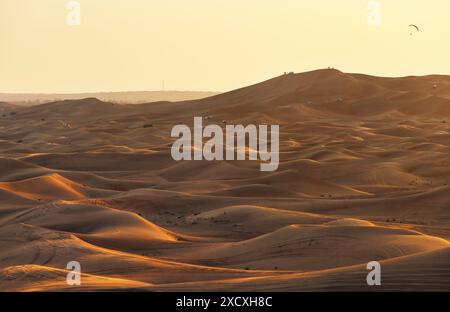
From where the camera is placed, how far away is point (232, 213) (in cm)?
1518

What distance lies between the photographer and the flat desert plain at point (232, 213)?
8734 mm

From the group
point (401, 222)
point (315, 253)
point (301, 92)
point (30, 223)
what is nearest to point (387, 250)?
point (315, 253)

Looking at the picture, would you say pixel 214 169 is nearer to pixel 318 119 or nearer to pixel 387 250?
pixel 387 250

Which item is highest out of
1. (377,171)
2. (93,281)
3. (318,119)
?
(318,119)

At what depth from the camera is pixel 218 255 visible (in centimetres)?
1134

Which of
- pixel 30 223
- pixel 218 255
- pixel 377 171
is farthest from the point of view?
pixel 377 171

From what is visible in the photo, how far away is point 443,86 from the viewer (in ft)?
185

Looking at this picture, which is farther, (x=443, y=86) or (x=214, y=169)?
(x=443, y=86)

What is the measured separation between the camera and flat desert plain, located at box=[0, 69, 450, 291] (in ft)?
28.7

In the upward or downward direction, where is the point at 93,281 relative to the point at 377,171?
downward

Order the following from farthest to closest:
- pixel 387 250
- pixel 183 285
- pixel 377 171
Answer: pixel 377 171, pixel 387 250, pixel 183 285
